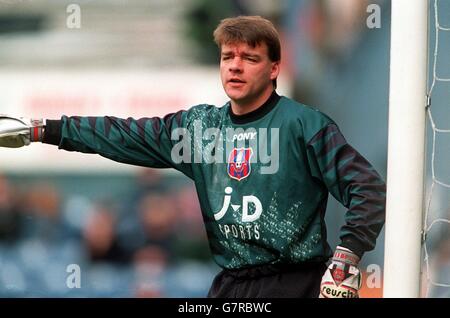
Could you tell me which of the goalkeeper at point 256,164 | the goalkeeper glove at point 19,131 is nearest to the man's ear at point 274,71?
the goalkeeper at point 256,164

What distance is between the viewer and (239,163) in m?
2.98

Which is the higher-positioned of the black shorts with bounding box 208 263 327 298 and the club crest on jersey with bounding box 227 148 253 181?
the club crest on jersey with bounding box 227 148 253 181

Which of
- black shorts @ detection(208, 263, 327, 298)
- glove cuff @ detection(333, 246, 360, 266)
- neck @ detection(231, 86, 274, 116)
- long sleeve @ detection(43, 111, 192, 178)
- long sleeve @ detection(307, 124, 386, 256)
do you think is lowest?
black shorts @ detection(208, 263, 327, 298)

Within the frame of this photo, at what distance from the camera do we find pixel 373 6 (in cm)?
325

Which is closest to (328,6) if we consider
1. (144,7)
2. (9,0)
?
(144,7)

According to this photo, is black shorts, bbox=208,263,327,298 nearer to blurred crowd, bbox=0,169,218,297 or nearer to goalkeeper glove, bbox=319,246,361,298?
goalkeeper glove, bbox=319,246,361,298

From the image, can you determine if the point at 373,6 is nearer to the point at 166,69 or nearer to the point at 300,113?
the point at 300,113

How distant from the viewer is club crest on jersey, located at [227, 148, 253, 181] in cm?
296

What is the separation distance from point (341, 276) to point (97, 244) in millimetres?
1090

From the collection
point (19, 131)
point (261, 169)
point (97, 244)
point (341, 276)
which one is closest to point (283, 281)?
point (341, 276)

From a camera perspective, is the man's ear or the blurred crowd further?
the blurred crowd

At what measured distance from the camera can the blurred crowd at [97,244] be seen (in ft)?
11.0

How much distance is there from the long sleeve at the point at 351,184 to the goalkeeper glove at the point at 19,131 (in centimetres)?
97

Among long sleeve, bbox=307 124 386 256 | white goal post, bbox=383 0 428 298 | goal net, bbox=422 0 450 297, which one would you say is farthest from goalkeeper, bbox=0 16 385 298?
goal net, bbox=422 0 450 297
